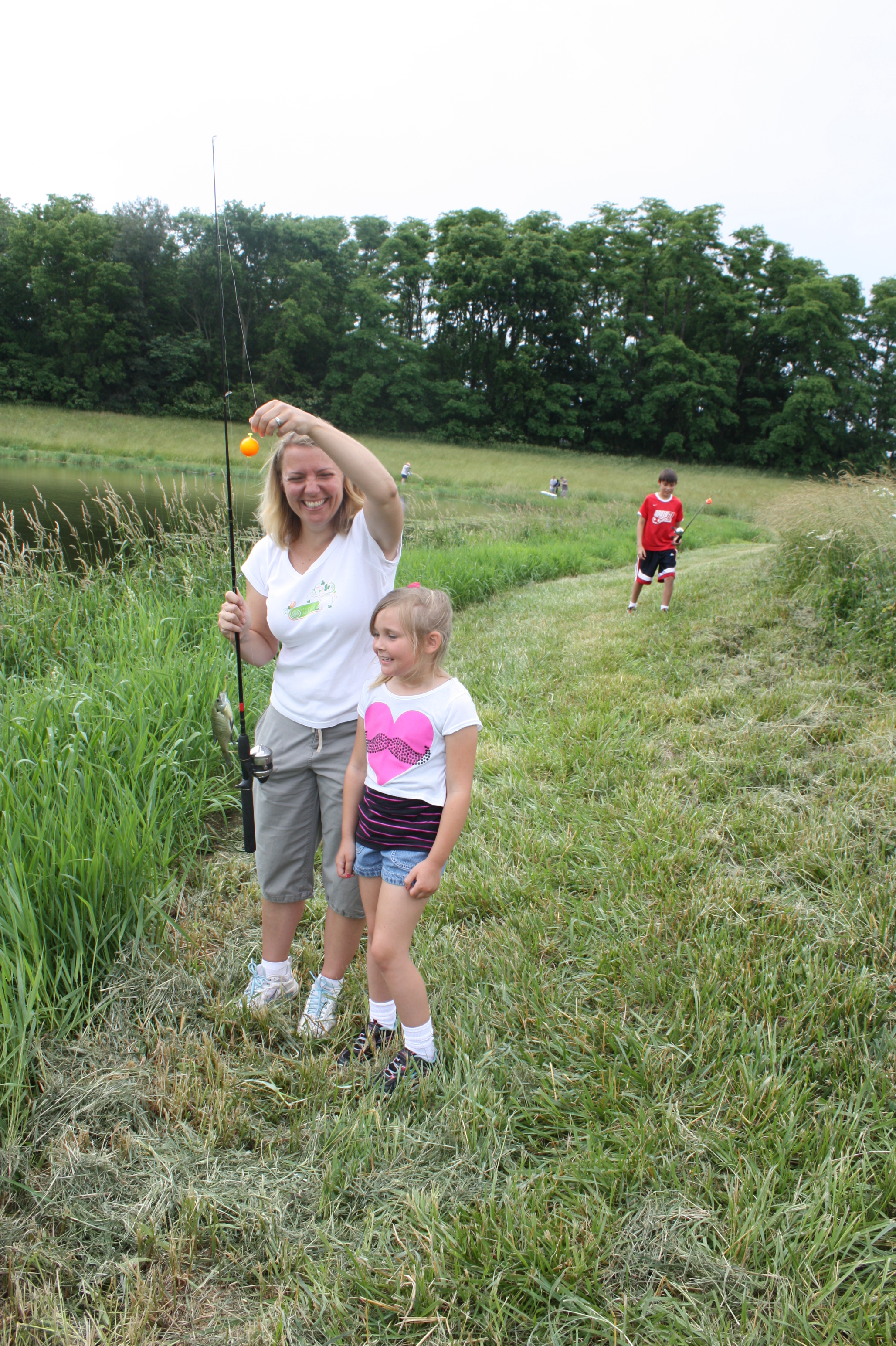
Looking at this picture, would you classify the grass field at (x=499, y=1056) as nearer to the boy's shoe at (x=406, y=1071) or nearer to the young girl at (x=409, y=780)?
the boy's shoe at (x=406, y=1071)

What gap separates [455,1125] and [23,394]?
4105cm

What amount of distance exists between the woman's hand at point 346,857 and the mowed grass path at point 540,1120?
54cm

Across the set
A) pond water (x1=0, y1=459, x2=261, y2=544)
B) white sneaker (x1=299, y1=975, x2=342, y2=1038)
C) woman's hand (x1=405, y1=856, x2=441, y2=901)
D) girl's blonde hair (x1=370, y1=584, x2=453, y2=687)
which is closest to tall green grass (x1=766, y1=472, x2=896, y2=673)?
girl's blonde hair (x1=370, y1=584, x2=453, y2=687)

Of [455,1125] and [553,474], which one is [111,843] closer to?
[455,1125]

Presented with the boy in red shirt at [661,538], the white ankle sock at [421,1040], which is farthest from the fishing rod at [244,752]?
the boy in red shirt at [661,538]

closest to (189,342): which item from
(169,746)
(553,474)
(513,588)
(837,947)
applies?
(553,474)

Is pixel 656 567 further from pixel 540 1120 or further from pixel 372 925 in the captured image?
pixel 540 1120

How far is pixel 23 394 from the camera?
34906 mm

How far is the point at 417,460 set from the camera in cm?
3064

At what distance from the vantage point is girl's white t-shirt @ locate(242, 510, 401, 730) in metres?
2.12

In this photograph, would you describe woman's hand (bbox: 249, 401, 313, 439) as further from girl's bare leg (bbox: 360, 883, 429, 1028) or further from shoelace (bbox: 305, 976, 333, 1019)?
shoelace (bbox: 305, 976, 333, 1019)

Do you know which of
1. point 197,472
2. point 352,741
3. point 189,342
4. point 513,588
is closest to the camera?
point 352,741

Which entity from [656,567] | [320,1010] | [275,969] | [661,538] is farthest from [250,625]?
[656,567]

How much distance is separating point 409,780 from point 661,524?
19.0 feet
